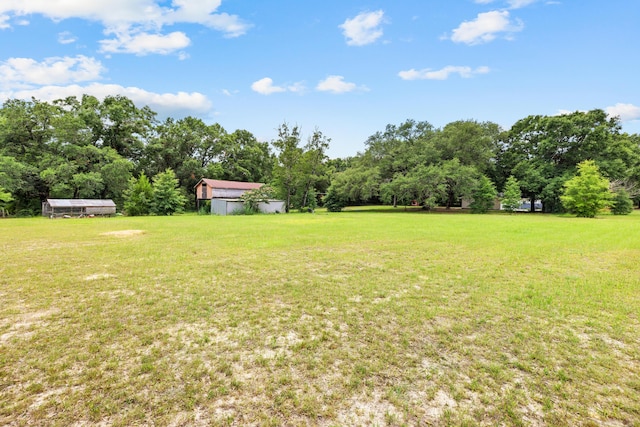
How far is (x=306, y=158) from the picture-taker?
32531mm

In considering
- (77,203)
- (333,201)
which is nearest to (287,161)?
(333,201)

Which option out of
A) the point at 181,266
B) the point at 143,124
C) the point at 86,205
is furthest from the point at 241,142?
the point at 181,266

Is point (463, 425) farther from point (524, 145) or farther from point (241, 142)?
point (241, 142)

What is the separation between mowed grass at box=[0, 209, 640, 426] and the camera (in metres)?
2.08

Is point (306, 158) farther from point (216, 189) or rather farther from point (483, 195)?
point (483, 195)

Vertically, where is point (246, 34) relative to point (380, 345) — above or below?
above

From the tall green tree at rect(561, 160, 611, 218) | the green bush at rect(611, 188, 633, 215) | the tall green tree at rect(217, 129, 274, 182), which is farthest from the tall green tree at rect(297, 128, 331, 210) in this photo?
the green bush at rect(611, 188, 633, 215)

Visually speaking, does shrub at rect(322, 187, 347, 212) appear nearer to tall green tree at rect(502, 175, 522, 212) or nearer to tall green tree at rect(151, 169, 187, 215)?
tall green tree at rect(151, 169, 187, 215)

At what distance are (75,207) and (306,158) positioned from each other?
21756 mm

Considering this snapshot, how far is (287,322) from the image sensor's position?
359cm

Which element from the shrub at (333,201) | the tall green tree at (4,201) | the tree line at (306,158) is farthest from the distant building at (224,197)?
the tall green tree at (4,201)

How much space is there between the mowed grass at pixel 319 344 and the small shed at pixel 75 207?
885 inches

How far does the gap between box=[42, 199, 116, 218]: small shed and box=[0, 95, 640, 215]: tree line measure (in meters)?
1.94

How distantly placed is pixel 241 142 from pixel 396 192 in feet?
87.3
